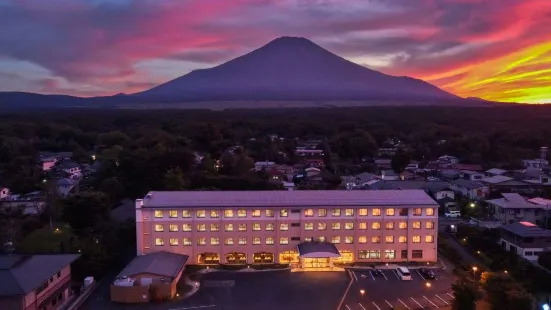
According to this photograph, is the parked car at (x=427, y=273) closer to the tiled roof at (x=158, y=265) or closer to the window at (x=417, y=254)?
the window at (x=417, y=254)

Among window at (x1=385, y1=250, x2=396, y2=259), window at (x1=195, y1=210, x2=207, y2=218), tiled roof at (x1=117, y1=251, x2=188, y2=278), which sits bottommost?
window at (x1=385, y1=250, x2=396, y2=259)

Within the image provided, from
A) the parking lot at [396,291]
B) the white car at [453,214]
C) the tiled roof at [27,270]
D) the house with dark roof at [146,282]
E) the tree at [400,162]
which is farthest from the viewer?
the tree at [400,162]

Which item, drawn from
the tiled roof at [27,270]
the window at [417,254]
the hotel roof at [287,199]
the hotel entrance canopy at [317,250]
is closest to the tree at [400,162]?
the hotel roof at [287,199]

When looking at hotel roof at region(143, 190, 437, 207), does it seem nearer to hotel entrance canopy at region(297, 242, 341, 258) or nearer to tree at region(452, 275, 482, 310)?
hotel entrance canopy at region(297, 242, 341, 258)

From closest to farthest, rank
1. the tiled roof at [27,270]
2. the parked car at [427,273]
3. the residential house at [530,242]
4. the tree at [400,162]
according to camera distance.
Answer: the tiled roof at [27,270] < the parked car at [427,273] < the residential house at [530,242] < the tree at [400,162]

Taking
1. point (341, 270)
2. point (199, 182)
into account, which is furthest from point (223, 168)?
point (341, 270)

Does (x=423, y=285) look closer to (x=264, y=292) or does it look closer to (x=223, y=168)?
(x=264, y=292)

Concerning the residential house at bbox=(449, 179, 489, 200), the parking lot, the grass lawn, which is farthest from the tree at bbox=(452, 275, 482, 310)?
the residential house at bbox=(449, 179, 489, 200)

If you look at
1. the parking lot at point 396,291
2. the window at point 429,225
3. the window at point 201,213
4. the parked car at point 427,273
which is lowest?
the parking lot at point 396,291
